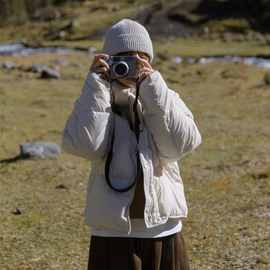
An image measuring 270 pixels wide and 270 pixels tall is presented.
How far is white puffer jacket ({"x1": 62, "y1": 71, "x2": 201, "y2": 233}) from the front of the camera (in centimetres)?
194

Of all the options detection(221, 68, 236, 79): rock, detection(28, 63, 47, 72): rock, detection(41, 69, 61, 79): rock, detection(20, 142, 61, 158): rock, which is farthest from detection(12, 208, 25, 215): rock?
detection(221, 68, 236, 79): rock

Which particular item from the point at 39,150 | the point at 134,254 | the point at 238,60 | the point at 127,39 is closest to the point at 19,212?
the point at 39,150

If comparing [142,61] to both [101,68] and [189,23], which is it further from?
[189,23]

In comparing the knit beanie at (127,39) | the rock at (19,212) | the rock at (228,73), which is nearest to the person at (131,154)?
the knit beanie at (127,39)

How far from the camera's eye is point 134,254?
1.97m

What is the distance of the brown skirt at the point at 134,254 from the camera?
1.97m

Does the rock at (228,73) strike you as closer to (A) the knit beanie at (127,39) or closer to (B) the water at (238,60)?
(B) the water at (238,60)

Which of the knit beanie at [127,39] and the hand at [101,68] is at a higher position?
the knit beanie at [127,39]

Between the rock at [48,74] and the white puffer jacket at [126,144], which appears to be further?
the rock at [48,74]

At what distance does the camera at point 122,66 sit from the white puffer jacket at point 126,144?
86mm

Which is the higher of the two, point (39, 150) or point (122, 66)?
point (122, 66)

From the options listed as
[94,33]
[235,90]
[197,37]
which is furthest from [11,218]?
[94,33]

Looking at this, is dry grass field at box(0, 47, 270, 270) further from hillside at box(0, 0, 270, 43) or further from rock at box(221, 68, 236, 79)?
hillside at box(0, 0, 270, 43)

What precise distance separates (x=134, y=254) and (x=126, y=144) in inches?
24.1
